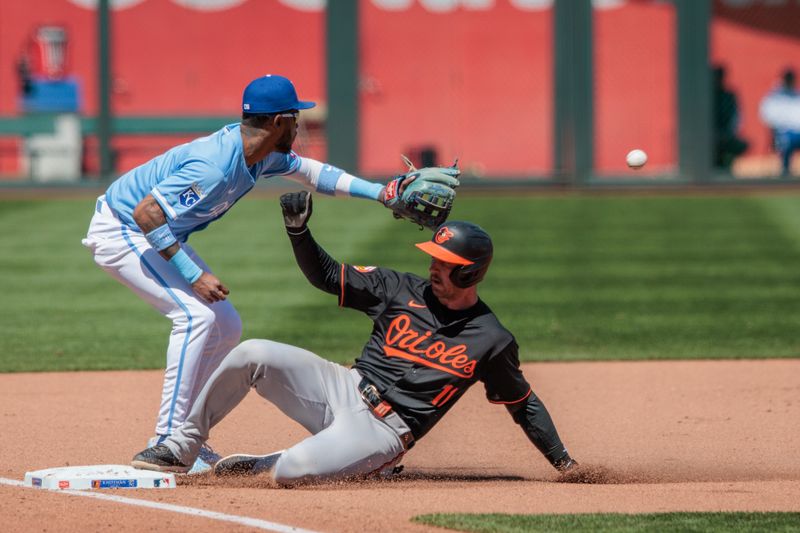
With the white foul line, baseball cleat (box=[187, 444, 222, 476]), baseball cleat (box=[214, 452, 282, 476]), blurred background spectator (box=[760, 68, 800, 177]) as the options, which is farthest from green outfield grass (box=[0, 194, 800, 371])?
the white foul line

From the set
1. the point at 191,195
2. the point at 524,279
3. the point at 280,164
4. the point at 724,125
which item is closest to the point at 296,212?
the point at 191,195

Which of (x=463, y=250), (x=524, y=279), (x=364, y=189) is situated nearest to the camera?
(x=463, y=250)

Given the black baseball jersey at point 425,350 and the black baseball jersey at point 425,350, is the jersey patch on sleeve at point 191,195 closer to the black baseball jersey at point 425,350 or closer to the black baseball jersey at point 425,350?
the black baseball jersey at point 425,350

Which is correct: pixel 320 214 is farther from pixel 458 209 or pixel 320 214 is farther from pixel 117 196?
pixel 117 196

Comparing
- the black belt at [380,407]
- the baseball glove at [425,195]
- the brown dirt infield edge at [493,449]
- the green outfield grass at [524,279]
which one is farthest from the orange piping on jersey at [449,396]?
the green outfield grass at [524,279]

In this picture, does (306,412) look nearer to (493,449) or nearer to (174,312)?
(174,312)

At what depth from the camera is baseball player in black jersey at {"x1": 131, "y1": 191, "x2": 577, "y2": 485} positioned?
17.2 feet

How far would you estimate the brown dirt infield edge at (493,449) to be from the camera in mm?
4871

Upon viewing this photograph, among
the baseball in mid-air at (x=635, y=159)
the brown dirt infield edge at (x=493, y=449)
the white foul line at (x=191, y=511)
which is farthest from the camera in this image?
the baseball in mid-air at (x=635, y=159)

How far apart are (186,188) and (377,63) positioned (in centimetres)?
1320

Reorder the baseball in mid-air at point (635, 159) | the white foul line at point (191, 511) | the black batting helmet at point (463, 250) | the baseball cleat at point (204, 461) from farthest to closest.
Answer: the baseball in mid-air at point (635, 159)
the baseball cleat at point (204, 461)
the black batting helmet at point (463, 250)
the white foul line at point (191, 511)

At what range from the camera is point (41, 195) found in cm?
1762

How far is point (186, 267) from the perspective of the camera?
542cm

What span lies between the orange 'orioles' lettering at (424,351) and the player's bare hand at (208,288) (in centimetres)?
73
